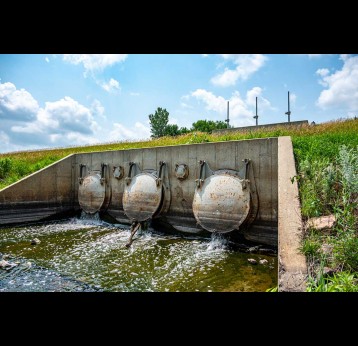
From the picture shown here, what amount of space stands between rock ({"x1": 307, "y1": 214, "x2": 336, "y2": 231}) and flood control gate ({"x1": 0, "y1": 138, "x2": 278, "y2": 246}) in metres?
2.31

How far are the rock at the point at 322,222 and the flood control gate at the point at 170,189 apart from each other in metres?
2.31

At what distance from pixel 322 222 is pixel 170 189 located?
496 cm

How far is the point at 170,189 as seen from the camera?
312 inches

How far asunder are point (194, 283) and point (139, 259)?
173 centimetres

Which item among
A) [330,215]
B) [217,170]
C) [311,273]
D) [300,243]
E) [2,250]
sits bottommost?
[2,250]

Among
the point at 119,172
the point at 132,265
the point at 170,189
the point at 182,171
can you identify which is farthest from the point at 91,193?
the point at 132,265

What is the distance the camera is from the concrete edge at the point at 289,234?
2508mm

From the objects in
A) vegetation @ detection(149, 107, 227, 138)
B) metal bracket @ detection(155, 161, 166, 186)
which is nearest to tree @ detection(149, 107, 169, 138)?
vegetation @ detection(149, 107, 227, 138)

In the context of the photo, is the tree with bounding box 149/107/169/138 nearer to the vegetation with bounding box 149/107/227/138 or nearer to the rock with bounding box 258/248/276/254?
the vegetation with bounding box 149/107/227/138

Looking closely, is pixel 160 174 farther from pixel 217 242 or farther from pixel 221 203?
pixel 217 242

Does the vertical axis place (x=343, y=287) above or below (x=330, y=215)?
below

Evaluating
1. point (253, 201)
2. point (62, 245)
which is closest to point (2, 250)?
point (62, 245)
